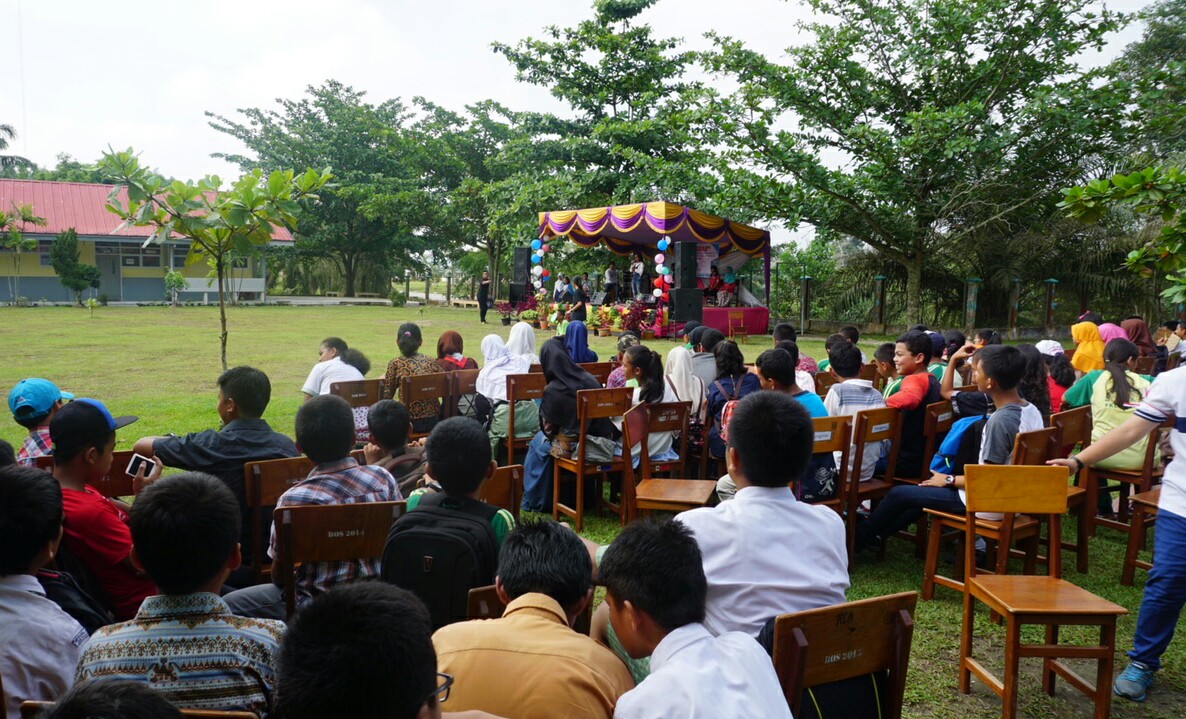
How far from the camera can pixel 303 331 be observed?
669 inches

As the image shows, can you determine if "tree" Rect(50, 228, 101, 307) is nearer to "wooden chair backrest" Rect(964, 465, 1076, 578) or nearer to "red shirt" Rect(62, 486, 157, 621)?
"red shirt" Rect(62, 486, 157, 621)

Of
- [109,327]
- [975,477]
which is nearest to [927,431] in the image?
[975,477]

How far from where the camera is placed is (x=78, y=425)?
2.61 m

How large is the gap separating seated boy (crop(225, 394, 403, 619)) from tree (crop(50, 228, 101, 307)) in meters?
25.7

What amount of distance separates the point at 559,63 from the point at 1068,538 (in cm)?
2026

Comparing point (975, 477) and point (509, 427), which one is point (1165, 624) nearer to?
point (975, 477)

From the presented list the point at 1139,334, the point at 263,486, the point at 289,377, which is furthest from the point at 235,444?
the point at 1139,334

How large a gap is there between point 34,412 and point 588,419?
109 inches

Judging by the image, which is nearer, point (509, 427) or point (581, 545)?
point (581, 545)

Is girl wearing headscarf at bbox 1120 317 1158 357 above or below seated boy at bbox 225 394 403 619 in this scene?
above

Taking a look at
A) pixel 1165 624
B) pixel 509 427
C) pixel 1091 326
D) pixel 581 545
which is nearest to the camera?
pixel 581 545

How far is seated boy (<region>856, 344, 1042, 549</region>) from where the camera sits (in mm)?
3791

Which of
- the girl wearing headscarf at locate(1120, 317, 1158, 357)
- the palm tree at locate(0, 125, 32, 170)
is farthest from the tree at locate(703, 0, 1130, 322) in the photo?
the palm tree at locate(0, 125, 32, 170)

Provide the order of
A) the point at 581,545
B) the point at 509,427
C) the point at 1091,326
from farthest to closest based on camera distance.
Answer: the point at 1091,326
the point at 509,427
the point at 581,545
